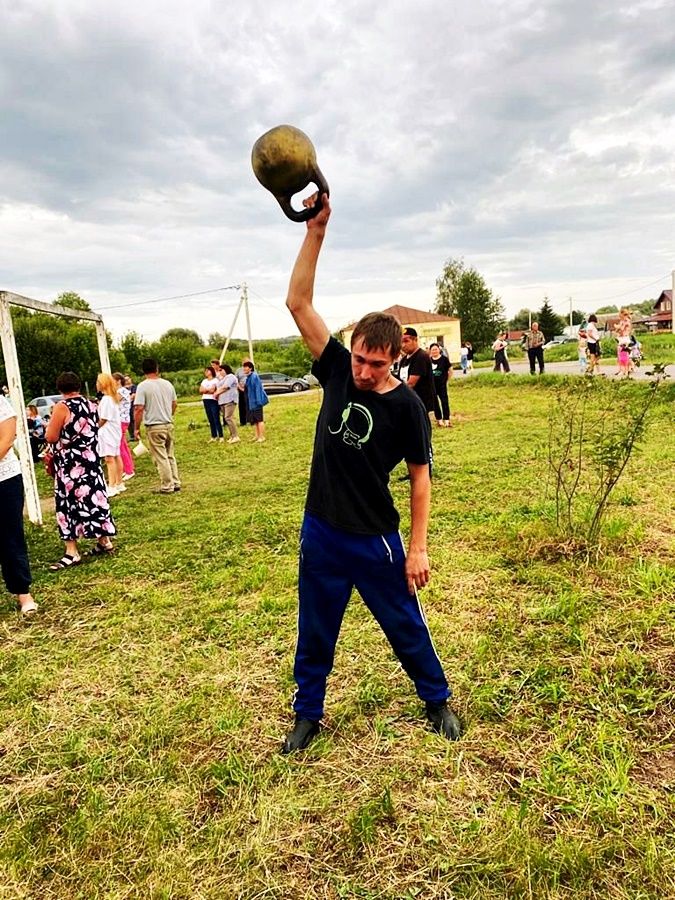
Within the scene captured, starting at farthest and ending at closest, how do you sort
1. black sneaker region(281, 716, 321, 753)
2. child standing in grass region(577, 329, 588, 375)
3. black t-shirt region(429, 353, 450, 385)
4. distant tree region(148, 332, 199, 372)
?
1. distant tree region(148, 332, 199, 372)
2. child standing in grass region(577, 329, 588, 375)
3. black t-shirt region(429, 353, 450, 385)
4. black sneaker region(281, 716, 321, 753)

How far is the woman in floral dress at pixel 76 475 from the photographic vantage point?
5449 mm

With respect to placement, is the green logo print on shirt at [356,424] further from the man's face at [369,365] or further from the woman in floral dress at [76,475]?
the woman in floral dress at [76,475]

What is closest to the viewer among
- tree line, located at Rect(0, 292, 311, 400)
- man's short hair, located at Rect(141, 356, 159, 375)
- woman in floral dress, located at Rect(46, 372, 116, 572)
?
woman in floral dress, located at Rect(46, 372, 116, 572)

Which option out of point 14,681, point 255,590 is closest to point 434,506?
point 255,590

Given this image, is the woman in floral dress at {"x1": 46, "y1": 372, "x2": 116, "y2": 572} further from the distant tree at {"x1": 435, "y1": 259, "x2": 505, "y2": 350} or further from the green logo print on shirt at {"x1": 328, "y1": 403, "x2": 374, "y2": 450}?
the distant tree at {"x1": 435, "y1": 259, "x2": 505, "y2": 350}

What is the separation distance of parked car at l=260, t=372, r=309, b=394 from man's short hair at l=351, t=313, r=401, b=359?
3434 centimetres

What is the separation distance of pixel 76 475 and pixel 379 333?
14.0ft

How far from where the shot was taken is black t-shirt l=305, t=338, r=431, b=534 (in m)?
2.39

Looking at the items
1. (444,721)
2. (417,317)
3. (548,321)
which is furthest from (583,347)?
(548,321)

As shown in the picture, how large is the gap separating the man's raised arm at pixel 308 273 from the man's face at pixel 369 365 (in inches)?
8.1

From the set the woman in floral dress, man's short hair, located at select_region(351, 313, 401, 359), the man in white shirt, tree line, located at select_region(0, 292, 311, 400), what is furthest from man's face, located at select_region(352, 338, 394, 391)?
tree line, located at select_region(0, 292, 311, 400)

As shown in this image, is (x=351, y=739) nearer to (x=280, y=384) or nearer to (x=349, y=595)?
(x=349, y=595)

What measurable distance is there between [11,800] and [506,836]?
2.05 meters

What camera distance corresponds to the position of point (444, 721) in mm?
2732
